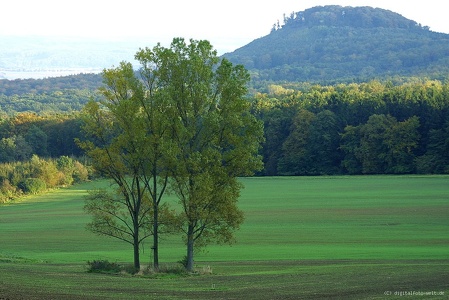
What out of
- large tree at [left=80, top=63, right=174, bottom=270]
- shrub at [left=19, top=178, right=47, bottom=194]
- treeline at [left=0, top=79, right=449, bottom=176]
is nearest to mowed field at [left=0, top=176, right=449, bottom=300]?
large tree at [left=80, top=63, right=174, bottom=270]

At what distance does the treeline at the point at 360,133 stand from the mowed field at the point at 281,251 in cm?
1841

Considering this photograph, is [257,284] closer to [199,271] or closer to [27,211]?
[199,271]

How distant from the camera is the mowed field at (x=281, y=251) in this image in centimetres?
2569

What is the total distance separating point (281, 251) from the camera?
43.2m

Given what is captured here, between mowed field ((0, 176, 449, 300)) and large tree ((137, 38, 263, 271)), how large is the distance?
106 inches

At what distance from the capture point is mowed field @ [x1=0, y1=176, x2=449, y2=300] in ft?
84.3

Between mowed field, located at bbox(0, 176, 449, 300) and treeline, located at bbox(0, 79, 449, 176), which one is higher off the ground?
treeline, located at bbox(0, 79, 449, 176)

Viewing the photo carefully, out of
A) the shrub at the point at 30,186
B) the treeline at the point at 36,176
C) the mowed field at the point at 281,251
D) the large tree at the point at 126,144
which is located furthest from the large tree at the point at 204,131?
the shrub at the point at 30,186

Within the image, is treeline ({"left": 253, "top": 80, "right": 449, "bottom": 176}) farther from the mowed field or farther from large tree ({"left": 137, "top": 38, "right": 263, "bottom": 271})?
large tree ({"left": 137, "top": 38, "right": 263, "bottom": 271})

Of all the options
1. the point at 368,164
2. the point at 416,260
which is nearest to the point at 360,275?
the point at 416,260

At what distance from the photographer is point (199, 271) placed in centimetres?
3538

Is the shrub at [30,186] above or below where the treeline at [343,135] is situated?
below

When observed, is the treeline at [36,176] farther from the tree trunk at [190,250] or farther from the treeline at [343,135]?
the tree trunk at [190,250]

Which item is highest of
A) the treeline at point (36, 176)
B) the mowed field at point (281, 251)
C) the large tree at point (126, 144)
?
the large tree at point (126, 144)
